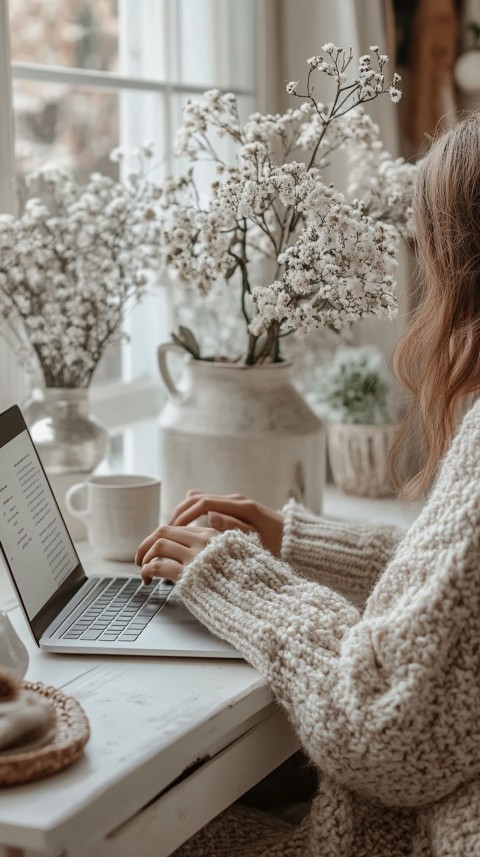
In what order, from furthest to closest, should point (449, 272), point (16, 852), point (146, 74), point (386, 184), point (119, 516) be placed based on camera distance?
point (146, 74), point (386, 184), point (119, 516), point (449, 272), point (16, 852)

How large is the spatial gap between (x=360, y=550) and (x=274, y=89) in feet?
3.65

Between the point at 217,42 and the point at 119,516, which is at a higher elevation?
the point at 217,42

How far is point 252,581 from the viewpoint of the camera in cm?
108

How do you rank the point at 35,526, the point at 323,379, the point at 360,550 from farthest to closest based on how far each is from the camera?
the point at 323,379 → the point at 360,550 → the point at 35,526

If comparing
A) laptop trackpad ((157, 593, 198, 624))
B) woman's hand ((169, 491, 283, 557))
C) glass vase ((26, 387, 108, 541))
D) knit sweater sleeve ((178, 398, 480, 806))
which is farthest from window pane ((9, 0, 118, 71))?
knit sweater sleeve ((178, 398, 480, 806))

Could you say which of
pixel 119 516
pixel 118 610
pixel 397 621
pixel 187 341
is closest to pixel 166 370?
pixel 187 341

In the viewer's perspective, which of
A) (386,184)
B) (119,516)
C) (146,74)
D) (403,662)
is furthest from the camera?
(146,74)

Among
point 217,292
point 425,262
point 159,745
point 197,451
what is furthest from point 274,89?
point 159,745

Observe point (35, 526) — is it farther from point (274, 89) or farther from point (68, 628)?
point (274, 89)

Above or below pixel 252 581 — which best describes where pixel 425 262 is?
above

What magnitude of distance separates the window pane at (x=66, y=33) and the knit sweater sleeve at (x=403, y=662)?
113cm

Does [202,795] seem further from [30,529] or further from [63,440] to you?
[63,440]

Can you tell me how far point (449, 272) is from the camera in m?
1.11

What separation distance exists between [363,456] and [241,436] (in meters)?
0.43
